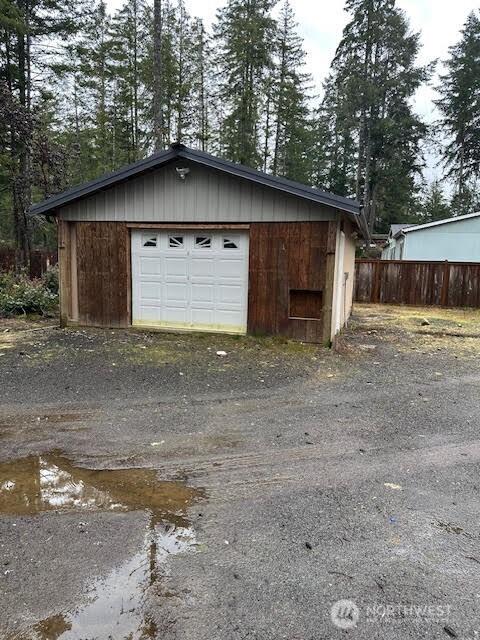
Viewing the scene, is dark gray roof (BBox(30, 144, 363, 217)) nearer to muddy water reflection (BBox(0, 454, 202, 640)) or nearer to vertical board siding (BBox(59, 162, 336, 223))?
vertical board siding (BBox(59, 162, 336, 223))

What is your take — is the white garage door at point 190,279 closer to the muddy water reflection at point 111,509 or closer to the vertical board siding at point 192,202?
the vertical board siding at point 192,202

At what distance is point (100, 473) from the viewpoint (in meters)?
3.32

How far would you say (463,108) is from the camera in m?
28.2

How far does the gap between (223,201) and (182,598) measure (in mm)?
7111

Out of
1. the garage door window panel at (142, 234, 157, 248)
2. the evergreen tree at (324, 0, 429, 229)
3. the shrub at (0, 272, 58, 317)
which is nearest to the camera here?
the garage door window panel at (142, 234, 157, 248)

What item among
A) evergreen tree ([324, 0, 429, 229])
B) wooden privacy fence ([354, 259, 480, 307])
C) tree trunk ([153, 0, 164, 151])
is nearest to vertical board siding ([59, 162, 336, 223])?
tree trunk ([153, 0, 164, 151])

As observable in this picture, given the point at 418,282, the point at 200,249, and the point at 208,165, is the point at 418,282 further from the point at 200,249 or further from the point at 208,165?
the point at 208,165

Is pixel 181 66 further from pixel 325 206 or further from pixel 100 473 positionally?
pixel 100 473

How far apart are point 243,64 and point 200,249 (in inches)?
716

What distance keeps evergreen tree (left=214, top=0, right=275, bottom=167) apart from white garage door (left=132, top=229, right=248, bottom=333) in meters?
15.7

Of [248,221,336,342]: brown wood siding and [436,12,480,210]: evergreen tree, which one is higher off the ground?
[436,12,480,210]: evergreen tree

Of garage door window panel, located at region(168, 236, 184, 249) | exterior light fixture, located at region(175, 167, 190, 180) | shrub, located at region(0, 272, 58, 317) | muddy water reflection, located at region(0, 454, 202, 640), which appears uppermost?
exterior light fixture, located at region(175, 167, 190, 180)

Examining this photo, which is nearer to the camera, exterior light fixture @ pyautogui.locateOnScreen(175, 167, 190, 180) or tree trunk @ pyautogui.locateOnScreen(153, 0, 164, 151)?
exterior light fixture @ pyautogui.locateOnScreen(175, 167, 190, 180)

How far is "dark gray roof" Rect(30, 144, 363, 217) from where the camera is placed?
24.0 feet
